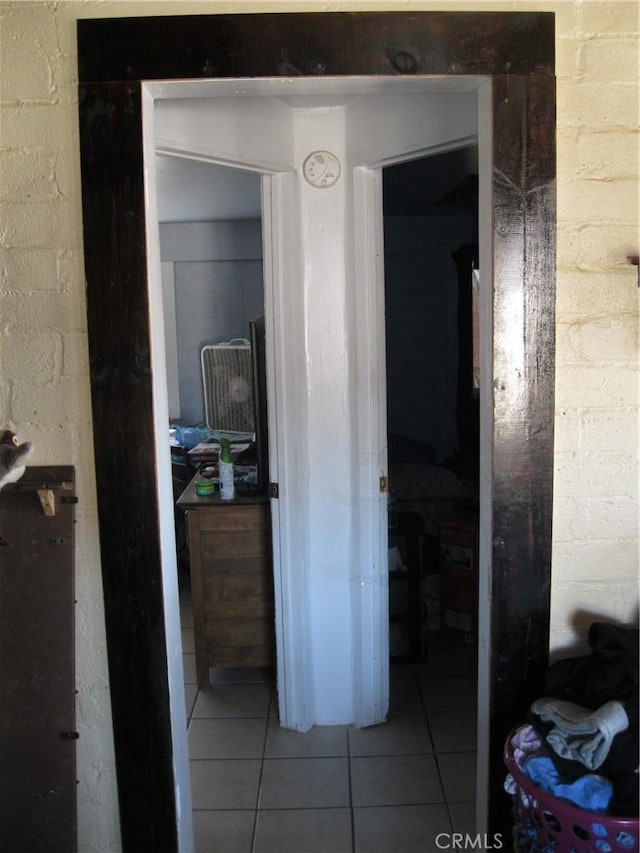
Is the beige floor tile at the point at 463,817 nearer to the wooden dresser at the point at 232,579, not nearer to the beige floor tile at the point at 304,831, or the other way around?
the beige floor tile at the point at 304,831

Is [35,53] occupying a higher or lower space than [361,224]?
higher

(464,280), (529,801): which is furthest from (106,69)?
(464,280)

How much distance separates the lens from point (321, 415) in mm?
2473

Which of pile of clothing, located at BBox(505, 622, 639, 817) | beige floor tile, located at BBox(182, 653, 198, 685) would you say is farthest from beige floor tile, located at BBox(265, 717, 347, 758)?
pile of clothing, located at BBox(505, 622, 639, 817)

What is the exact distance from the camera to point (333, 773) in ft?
7.80

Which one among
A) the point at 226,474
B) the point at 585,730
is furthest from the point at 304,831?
the point at 226,474

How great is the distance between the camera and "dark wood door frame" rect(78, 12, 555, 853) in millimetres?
1465

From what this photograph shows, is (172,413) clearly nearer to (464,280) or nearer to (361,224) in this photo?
(464,280)

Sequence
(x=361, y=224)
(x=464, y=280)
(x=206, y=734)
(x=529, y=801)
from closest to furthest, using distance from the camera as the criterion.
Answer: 1. (x=529, y=801)
2. (x=361, y=224)
3. (x=206, y=734)
4. (x=464, y=280)

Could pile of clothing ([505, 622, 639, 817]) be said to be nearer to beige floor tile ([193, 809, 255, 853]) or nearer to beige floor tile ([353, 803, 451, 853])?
beige floor tile ([353, 803, 451, 853])

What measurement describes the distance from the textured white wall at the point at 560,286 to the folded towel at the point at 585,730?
225 millimetres

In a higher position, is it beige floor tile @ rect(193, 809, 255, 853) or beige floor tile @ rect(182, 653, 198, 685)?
beige floor tile @ rect(182, 653, 198, 685)

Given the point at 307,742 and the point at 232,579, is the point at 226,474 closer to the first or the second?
the point at 232,579

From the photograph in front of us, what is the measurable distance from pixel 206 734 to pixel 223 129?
2.17 m
